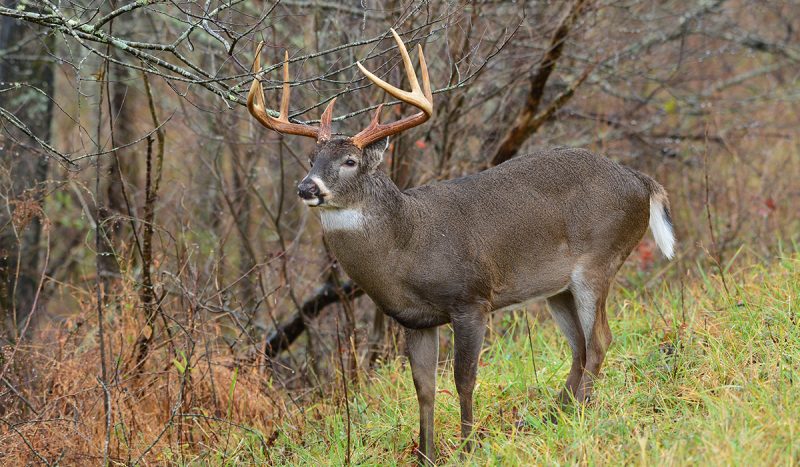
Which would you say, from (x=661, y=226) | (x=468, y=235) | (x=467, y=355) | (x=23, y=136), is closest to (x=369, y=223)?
(x=468, y=235)

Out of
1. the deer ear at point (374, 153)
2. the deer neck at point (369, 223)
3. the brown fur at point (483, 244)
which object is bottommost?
the brown fur at point (483, 244)

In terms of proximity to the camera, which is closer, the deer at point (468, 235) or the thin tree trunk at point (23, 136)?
the deer at point (468, 235)

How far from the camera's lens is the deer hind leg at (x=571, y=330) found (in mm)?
5559

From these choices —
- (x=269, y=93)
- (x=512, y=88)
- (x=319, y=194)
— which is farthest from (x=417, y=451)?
(x=512, y=88)

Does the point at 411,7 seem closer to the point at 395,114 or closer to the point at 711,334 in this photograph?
the point at 395,114

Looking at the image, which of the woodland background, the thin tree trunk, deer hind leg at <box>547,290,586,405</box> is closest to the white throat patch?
the woodland background

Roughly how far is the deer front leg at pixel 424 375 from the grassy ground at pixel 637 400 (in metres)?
0.13

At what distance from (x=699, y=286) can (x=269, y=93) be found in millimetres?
3322

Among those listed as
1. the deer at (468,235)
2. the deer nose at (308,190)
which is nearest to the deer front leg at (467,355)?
the deer at (468,235)

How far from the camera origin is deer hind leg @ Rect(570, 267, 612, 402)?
546 centimetres

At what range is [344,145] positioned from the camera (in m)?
5.07

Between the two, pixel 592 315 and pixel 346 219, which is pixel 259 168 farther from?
pixel 592 315

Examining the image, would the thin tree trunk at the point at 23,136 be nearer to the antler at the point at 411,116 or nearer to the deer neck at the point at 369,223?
the deer neck at the point at 369,223

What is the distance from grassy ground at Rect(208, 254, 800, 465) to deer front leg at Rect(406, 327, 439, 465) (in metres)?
0.13
